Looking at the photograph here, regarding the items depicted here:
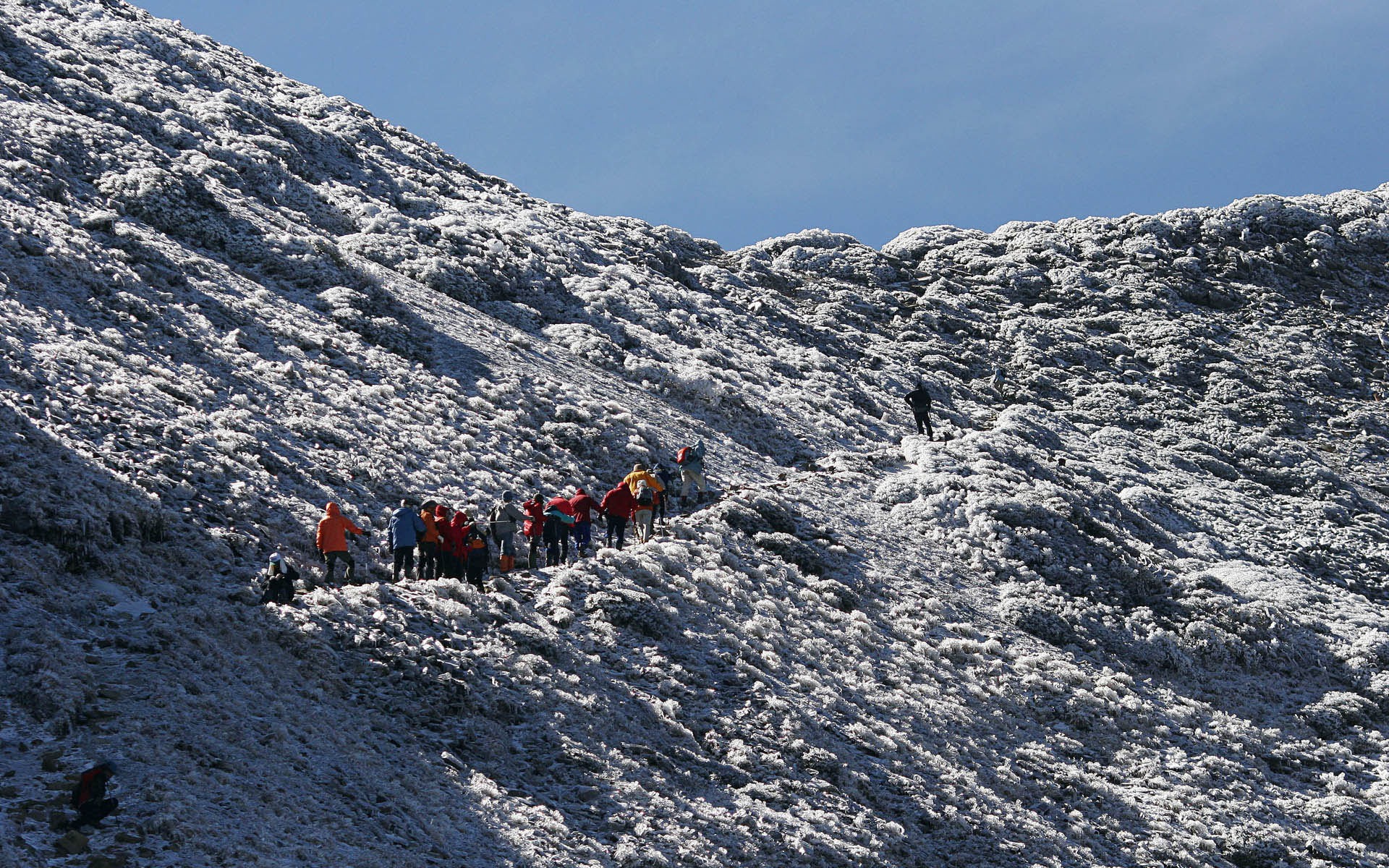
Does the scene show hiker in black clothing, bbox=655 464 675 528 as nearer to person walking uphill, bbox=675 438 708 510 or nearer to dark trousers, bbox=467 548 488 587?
person walking uphill, bbox=675 438 708 510

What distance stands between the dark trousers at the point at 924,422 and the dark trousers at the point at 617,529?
1724 cm

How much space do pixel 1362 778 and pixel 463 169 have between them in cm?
5055

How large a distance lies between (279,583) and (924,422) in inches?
1030

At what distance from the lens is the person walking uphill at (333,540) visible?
17875mm

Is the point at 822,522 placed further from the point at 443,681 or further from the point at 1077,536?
the point at 443,681

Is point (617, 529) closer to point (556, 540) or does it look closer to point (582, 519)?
point (582, 519)

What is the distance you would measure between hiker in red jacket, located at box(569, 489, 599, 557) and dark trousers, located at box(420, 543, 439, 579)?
10.1 ft

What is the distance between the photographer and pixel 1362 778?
2195cm

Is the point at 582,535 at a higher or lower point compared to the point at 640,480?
lower

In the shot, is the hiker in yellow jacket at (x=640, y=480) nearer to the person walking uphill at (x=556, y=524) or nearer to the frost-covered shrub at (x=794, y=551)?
the person walking uphill at (x=556, y=524)

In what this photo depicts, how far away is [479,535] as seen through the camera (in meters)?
20.0

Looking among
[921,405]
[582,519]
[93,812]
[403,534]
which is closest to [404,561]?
[403,534]

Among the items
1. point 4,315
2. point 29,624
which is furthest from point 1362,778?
point 4,315

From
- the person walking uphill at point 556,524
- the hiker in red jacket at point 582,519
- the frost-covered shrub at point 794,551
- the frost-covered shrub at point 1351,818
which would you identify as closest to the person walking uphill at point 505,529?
the person walking uphill at point 556,524
